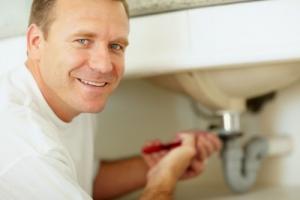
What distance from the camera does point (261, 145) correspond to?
1.09m

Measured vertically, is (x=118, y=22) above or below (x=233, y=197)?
above

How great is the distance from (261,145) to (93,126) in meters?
0.43

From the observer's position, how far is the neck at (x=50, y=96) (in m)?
0.76

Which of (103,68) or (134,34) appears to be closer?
(103,68)

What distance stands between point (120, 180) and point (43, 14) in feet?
1.56

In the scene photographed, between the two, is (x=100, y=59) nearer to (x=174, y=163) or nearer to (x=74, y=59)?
(x=74, y=59)

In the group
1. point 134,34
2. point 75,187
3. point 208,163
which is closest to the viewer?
point 75,187

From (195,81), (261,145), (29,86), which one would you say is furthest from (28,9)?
(261,145)

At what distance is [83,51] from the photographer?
72 cm

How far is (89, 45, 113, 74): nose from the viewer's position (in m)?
0.72

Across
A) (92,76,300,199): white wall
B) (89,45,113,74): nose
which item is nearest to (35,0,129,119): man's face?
(89,45,113,74): nose

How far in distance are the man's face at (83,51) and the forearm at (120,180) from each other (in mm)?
330

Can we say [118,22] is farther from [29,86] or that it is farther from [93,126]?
[93,126]

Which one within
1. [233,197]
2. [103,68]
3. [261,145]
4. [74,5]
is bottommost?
[233,197]
